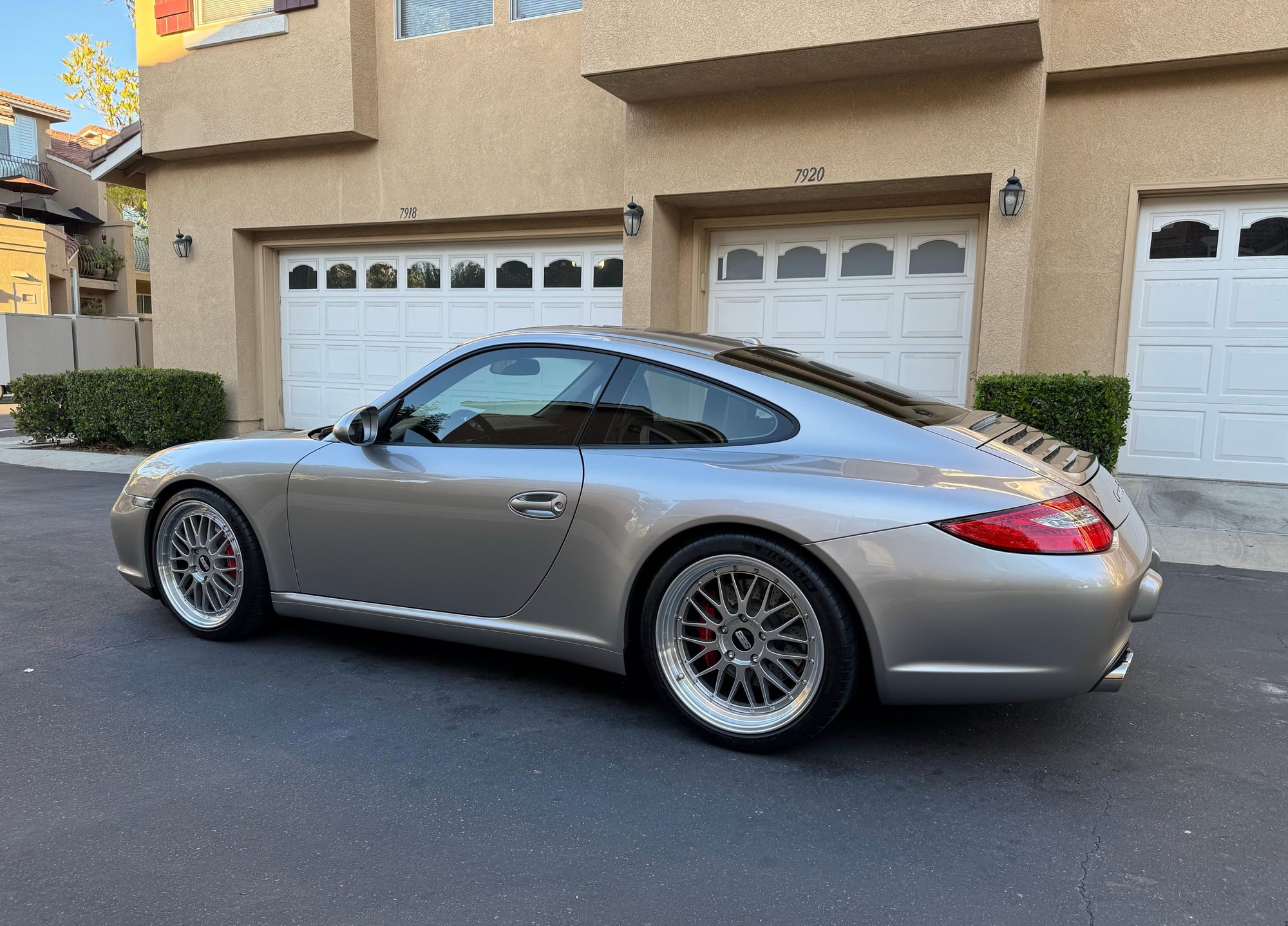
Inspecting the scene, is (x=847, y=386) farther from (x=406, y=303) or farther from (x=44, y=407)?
(x=44, y=407)

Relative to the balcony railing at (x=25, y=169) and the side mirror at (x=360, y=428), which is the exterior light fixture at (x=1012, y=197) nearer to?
the side mirror at (x=360, y=428)

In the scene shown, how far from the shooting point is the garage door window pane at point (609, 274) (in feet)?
34.6

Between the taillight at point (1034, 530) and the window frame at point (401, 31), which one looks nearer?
the taillight at point (1034, 530)

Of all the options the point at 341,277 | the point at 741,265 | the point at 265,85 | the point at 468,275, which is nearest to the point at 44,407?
the point at 341,277

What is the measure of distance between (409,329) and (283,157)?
8.94ft

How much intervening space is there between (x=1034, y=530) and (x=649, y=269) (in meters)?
7.13

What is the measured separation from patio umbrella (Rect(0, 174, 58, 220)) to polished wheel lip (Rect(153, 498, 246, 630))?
102 ft

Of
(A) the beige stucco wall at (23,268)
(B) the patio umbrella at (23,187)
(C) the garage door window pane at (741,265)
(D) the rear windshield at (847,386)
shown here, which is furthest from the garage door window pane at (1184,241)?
(B) the patio umbrella at (23,187)

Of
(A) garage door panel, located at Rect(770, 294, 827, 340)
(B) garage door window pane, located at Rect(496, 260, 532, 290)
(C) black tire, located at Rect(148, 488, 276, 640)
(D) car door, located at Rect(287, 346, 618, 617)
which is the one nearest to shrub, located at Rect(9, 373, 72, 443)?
(B) garage door window pane, located at Rect(496, 260, 532, 290)

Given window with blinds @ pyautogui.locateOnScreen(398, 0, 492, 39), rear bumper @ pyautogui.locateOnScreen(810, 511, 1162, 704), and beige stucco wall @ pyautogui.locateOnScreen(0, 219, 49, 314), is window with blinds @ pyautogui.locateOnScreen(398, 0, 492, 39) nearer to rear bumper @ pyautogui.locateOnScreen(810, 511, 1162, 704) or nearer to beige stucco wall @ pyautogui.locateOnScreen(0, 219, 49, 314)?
rear bumper @ pyautogui.locateOnScreen(810, 511, 1162, 704)

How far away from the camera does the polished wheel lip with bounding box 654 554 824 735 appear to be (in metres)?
2.99

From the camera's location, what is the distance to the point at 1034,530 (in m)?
2.74

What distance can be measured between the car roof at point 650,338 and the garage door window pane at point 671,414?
14 centimetres

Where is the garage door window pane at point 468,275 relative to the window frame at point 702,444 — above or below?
above
